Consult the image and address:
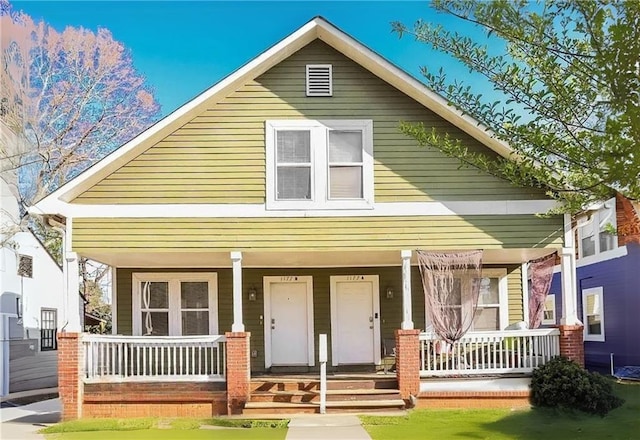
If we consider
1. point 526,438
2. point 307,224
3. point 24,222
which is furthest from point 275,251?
point 24,222

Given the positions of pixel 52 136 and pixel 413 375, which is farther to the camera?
pixel 52 136

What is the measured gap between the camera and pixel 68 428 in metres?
11.6

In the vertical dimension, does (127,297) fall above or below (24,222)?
below

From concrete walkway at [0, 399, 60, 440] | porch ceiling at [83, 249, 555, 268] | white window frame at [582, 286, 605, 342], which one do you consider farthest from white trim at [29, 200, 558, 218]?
white window frame at [582, 286, 605, 342]

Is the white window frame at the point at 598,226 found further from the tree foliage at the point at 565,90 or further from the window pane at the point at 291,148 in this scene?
the tree foliage at the point at 565,90

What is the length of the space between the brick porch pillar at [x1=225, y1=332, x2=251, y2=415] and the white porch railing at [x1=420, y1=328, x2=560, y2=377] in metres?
3.09

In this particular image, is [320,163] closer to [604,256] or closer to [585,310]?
[604,256]

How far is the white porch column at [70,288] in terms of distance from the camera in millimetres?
12500

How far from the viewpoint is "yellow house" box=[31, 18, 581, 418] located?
41.3 ft

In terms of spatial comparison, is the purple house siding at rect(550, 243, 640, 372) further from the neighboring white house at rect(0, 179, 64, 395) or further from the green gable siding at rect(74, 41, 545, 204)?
the neighboring white house at rect(0, 179, 64, 395)

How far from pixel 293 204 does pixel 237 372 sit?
10.2 feet

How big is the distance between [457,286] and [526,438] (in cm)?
381

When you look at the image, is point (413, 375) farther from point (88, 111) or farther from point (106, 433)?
point (88, 111)

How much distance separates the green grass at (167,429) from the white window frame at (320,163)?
3.78m
